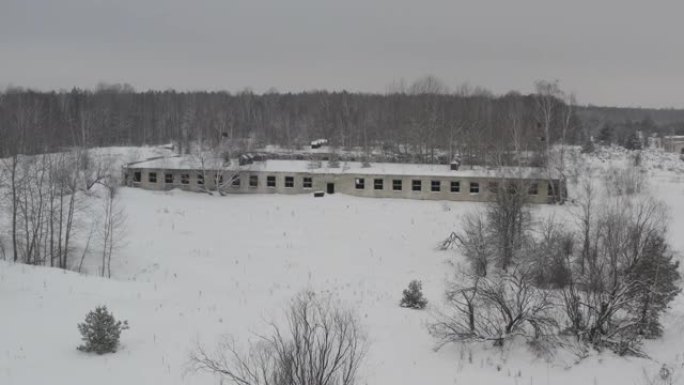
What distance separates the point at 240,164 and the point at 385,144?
115ft

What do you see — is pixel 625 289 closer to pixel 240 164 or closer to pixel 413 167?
pixel 413 167

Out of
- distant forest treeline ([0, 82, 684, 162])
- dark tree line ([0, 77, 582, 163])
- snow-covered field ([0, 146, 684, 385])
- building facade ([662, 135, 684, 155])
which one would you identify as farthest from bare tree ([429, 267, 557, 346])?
building facade ([662, 135, 684, 155])

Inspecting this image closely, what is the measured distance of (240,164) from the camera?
50969 mm

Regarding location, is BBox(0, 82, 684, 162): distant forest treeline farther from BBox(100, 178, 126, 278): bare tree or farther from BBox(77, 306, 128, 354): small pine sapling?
BBox(77, 306, 128, 354): small pine sapling

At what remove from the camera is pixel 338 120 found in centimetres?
9275

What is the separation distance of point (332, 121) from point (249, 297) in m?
75.4

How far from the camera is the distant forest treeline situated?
6266cm

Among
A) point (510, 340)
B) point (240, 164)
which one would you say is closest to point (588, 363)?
point (510, 340)

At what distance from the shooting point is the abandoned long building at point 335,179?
152ft

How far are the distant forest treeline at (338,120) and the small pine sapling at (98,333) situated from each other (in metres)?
40.1

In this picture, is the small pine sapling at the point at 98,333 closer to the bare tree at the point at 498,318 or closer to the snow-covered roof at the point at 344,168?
the bare tree at the point at 498,318

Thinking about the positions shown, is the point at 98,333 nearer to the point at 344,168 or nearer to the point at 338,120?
the point at 344,168

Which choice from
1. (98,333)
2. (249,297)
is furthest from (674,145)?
(98,333)

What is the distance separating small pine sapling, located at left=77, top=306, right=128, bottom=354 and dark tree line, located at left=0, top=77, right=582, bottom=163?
39.2m
